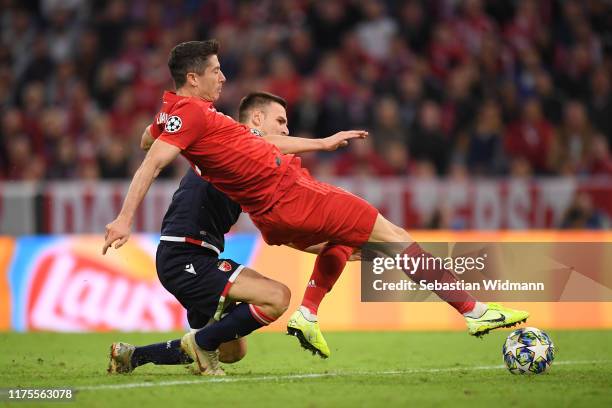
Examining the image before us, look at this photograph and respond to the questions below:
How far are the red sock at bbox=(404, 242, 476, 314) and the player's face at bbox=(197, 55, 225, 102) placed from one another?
1578mm

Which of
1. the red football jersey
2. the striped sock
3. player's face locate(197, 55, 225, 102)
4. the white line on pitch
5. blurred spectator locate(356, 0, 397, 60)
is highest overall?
blurred spectator locate(356, 0, 397, 60)

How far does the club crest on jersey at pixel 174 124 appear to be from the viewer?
6.69 meters

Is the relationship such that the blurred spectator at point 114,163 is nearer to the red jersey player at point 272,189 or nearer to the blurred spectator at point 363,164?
the blurred spectator at point 363,164

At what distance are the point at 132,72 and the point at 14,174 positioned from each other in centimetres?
248

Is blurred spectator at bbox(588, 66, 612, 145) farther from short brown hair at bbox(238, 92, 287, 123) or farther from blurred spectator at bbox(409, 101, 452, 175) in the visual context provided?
short brown hair at bbox(238, 92, 287, 123)

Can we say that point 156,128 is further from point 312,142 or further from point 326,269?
point 326,269

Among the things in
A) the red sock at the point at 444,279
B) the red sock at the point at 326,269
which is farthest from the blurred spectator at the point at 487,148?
the red sock at the point at 444,279

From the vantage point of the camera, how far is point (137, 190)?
21.4 ft

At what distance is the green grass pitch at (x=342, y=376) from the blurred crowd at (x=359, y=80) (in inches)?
181

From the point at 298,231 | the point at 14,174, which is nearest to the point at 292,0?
the point at 14,174

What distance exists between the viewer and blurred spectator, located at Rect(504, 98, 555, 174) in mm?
14617

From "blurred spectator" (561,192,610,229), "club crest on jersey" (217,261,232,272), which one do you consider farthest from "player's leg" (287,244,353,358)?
"blurred spectator" (561,192,610,229)

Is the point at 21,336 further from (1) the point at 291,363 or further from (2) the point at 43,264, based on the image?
(1) the point at 291,363

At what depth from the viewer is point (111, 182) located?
47.8 ft
